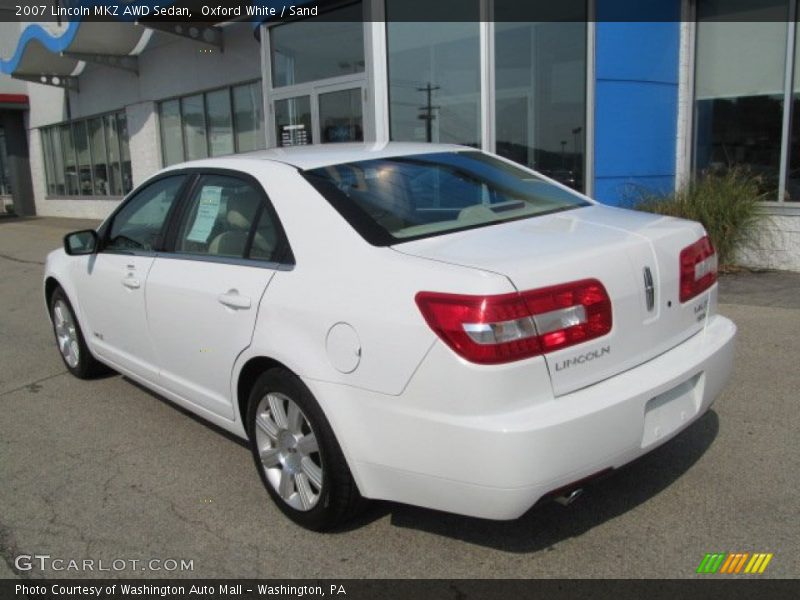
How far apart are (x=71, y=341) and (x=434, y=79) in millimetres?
6051

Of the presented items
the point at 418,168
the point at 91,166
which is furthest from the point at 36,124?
the point at 418,168

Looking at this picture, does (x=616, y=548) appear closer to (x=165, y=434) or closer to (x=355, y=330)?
(x=355, y=330)

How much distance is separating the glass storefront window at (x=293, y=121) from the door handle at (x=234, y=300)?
7.67 m

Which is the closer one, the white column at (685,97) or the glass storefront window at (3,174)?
the white column at (685,97)

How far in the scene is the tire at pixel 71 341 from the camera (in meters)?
5.15

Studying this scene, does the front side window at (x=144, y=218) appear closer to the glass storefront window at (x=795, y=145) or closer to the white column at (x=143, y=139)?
the glass storefront window at (x=795, y=145)

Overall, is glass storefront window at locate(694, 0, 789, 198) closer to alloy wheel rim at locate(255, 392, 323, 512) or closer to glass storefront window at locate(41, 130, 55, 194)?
alloy wheel rim at locate(255, 392, 323, 512)

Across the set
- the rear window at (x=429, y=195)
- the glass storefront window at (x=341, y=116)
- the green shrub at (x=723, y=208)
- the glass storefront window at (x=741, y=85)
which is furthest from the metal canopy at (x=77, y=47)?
the rear window at (x=429, y=195)

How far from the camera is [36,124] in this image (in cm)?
2319

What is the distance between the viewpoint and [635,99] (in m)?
8.94

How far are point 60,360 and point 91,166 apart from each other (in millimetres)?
16250

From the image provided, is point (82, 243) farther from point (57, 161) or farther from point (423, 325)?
point (57, 161)

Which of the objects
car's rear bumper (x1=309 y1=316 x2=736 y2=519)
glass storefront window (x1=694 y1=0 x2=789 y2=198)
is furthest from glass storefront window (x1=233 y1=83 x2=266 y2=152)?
car's rear bumper (x1=309 y1=316 x2=736 y2=519)

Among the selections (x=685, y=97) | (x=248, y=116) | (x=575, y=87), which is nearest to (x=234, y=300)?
(x=575, y=87)
